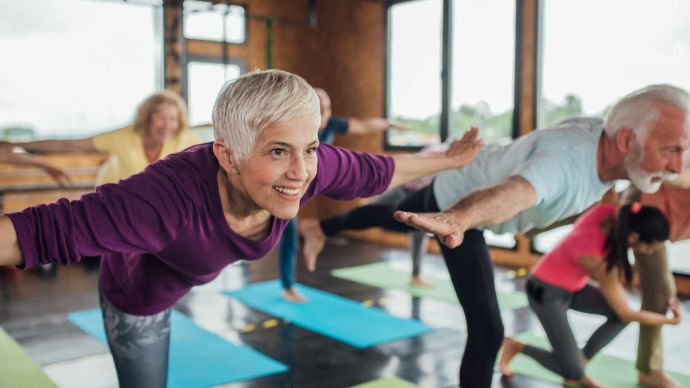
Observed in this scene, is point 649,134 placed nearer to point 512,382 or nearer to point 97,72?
point 512,382

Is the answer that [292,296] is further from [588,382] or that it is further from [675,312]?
[675,312]

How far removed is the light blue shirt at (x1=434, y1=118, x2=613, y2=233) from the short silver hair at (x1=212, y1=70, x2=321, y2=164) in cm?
69

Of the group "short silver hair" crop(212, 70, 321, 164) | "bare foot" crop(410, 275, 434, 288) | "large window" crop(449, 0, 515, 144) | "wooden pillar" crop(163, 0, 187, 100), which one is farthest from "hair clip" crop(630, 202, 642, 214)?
"wooden pillar" crop(163, 0, 187, 100)

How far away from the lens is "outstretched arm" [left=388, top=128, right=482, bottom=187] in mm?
1958

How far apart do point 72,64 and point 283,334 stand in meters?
3.69

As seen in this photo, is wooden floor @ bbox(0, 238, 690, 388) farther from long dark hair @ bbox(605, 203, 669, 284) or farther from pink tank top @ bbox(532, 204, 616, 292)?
long dark hair @ bbox(605, 203, 669, 284)

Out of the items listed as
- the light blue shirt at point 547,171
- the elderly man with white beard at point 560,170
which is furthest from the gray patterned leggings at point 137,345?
the light blue shirt at point 547,171

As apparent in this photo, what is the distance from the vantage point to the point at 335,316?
13.0 feet

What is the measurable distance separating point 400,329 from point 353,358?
1.78 feet

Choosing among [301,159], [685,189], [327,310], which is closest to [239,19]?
[327,310]

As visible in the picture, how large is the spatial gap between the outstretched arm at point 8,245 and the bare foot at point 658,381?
2.67 m

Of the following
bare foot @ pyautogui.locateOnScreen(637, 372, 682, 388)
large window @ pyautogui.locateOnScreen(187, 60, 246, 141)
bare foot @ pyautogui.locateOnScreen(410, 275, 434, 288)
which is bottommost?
bare foot @ pyautogui.locateOnScreen(410, 275, 434, 288)

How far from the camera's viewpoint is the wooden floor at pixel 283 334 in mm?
3001

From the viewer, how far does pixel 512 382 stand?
2.89 meters
